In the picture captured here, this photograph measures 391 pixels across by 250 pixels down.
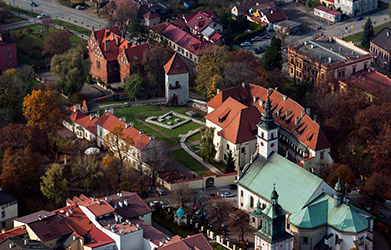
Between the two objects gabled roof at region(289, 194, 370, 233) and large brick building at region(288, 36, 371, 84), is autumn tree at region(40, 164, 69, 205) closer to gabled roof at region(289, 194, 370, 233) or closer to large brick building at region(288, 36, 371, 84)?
gabled roof at region(289, 194, 370, 233)

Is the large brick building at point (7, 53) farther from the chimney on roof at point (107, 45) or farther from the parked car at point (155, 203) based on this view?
the parked car at point (155, 203)

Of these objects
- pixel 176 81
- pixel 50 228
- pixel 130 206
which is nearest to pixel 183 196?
pixel 130 206

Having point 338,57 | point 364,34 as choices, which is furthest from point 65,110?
point 364,34

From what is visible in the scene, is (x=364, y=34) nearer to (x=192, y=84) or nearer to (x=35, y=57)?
(x=192, y=84)

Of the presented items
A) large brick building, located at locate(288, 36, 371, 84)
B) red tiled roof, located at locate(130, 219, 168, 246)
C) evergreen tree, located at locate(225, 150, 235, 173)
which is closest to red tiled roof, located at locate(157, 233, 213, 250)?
red tiled roof, located at locate(130, 219, 168, 246)

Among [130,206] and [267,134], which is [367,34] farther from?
[130,206]
